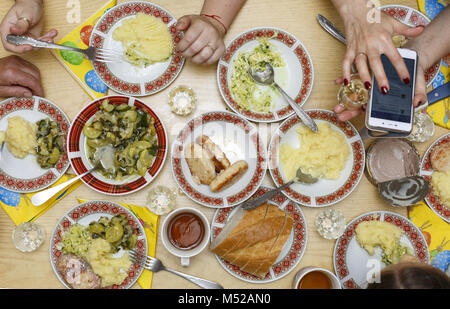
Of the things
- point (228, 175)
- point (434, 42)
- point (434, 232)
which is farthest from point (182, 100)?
point (434, 232)

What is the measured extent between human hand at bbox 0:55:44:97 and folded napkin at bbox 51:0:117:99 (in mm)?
161

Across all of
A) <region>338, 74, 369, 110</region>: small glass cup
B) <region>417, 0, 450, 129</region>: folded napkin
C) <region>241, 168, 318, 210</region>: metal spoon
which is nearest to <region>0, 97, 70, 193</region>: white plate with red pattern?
<region>241, 168, 318, 210</region>: metal spoon

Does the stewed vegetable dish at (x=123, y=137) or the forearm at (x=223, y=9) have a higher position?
the forearm at (x=223, y=9)

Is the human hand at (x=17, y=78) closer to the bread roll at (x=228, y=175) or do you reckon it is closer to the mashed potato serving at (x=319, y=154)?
the bread roll at (x=228, y=175)

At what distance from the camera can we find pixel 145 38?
5.78 ft

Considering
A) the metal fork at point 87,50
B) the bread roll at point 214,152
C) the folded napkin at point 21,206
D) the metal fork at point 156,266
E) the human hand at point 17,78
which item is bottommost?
the metal fork at point 156,266

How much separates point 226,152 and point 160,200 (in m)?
0.43

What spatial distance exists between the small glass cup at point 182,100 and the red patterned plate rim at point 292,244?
1.83 feet

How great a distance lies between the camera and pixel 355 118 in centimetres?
182

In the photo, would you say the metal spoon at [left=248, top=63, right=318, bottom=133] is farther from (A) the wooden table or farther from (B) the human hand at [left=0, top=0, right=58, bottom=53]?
(B) the human hand at [left=0, top=0, right=58, bottom=53]

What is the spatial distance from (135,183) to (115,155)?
0.18 metres

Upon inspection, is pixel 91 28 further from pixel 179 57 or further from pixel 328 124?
pixel 328 124

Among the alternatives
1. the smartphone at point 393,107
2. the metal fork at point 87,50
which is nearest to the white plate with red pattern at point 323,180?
the smartphone at point 393,107

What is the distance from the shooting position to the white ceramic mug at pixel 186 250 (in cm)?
162
